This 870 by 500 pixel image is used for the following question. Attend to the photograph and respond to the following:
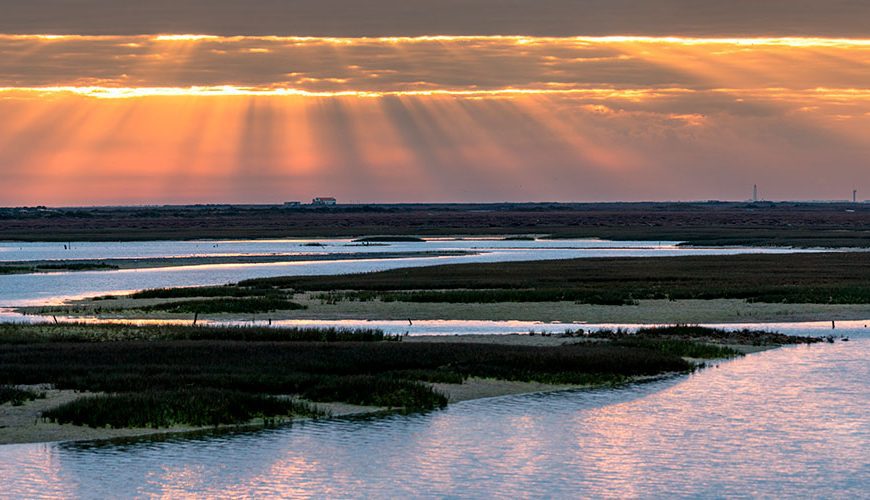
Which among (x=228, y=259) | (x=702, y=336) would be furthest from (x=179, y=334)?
(x=228, y=259)

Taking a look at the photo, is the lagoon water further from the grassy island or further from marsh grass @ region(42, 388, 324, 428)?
the grassy island

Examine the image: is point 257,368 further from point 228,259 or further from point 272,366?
point 228,259

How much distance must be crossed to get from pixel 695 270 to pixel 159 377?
55.2 metres

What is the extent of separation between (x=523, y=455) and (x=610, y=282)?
47086 millimetres

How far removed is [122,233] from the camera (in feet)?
627

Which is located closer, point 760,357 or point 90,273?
point 760,357

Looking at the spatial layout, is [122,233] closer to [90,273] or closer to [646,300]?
[90,273]

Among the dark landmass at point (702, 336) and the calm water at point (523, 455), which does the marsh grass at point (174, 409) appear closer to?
the calm water at point (523, 455)

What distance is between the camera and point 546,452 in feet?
89.7

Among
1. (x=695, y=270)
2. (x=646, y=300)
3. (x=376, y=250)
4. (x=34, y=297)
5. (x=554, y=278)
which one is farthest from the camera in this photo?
(x=376, y=250)

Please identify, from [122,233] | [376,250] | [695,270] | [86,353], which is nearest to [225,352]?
[86,353]

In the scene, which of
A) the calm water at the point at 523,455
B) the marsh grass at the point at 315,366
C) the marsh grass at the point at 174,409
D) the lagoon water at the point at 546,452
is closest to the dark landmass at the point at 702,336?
the marsh grass at the point at 315,366

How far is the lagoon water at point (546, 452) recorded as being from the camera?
952 inches

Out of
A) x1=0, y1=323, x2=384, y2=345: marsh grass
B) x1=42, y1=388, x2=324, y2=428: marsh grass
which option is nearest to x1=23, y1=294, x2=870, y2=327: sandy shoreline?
x1=0, y1=323, x2=384, y2=345: marsh grass
